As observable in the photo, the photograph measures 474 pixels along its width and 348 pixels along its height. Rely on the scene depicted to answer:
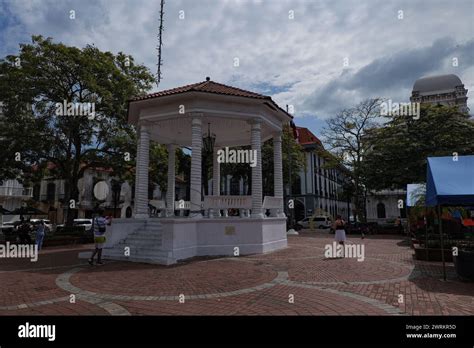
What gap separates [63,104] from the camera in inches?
791

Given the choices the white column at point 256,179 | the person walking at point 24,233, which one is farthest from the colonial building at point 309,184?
the person walking at point 24,233

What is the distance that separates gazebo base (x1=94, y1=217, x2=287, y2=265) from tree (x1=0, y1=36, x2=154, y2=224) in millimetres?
9685

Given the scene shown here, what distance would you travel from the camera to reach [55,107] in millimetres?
20344

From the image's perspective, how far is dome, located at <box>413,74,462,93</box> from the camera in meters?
64.2

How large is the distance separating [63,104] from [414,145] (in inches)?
1153

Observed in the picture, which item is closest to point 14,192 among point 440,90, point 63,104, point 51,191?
point 51,191

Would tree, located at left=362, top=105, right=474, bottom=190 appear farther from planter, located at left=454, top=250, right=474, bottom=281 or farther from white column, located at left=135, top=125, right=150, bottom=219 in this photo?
white column, located at left=135, top=125, right=150, bottom=219

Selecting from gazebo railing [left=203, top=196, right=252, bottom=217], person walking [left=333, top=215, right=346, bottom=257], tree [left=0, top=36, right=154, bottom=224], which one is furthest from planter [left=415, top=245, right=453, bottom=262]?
tree [left=0, top=36, right=154, bottom=224]

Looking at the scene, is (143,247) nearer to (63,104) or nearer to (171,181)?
(171,181)

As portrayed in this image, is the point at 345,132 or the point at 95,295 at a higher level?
the point at 345,132

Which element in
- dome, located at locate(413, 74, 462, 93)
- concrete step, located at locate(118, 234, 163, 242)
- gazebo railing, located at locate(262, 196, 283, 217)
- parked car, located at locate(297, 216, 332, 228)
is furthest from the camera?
dome, located at locate(413, 74, 462, 93)
